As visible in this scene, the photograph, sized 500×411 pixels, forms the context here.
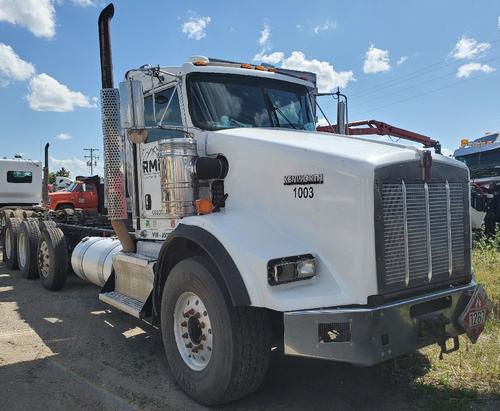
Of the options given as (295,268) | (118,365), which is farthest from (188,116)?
(118,365)

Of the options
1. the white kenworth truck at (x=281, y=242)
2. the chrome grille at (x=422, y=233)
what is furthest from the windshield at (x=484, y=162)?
the chrome grille at (x=422, y=233)

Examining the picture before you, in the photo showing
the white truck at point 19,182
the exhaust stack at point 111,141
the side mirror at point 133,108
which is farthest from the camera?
the white truck at point 19,182

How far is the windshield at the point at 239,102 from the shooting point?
4.74 metres

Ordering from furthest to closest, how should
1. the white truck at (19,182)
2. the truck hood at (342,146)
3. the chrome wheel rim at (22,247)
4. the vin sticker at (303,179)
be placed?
the white truck at (19,182) < the chrome wheel rim at (22,247) < the vin sticker at (303,179) < the truck hood at (342,146)

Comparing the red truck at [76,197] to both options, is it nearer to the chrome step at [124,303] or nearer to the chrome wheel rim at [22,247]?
the chrome wheel rim at [22,247]

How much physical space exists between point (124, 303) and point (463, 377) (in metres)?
3.28

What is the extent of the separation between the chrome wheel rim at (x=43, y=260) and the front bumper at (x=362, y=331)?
19.9 ft

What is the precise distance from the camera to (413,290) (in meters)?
3.41

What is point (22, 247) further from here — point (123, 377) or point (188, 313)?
point (188, 313)

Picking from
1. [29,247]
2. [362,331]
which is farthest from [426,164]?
[29,247]

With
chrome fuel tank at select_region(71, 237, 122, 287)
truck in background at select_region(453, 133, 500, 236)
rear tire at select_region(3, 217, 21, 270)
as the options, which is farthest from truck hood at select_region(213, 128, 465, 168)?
truck in background at select_region(453, 133, 500, 236)

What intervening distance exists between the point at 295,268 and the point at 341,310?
41cm

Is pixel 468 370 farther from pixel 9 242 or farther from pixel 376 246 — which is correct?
pixel 9 242

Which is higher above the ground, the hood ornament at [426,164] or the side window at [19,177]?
the side window at [19,177]
